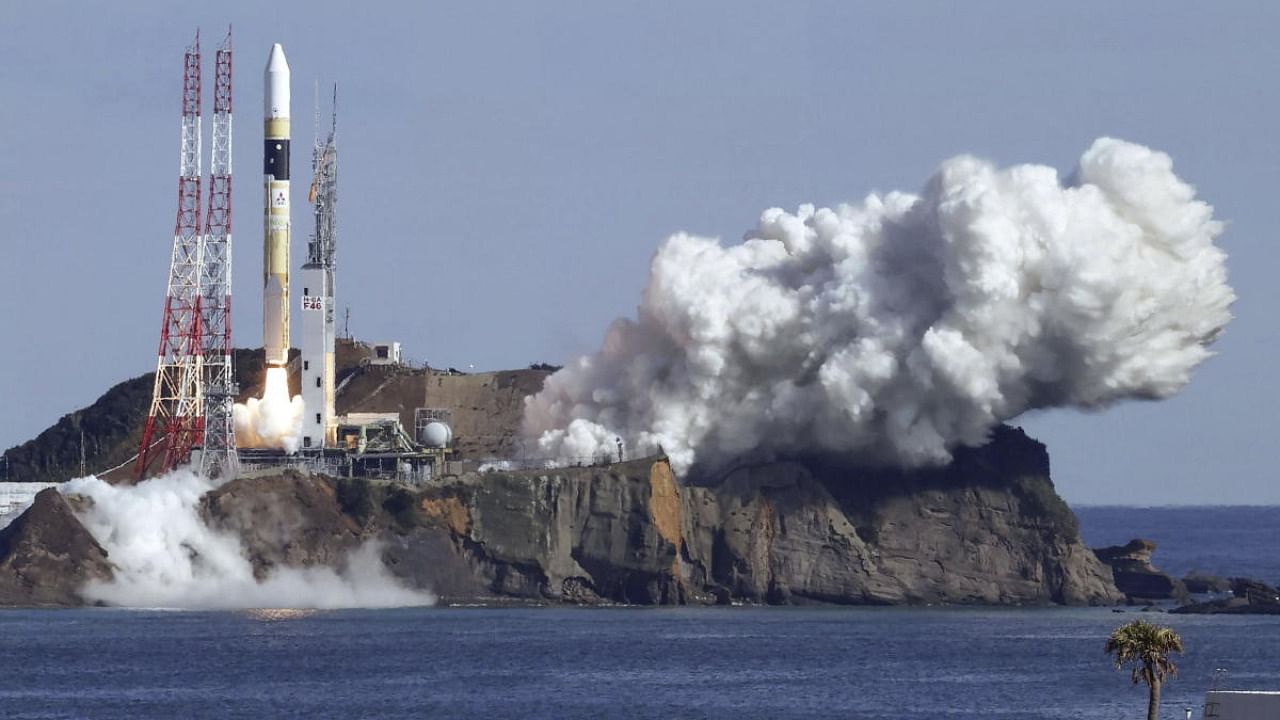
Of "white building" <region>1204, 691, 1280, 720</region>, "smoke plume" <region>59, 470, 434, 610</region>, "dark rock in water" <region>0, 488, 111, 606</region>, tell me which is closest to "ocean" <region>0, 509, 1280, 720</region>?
"dark rock in water" <region>0, 488, 111, 606</region>

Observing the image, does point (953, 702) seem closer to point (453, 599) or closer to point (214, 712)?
point (214, 712)

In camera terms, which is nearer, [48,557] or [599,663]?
[599,663]

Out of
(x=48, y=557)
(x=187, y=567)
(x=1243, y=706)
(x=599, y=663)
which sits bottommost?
(x=1243, y=706)

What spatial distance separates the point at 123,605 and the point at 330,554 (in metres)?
13.0

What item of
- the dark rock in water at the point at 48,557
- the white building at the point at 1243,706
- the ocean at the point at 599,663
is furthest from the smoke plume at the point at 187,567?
the white building at the point at 1243,706

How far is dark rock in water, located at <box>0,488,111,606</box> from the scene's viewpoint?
189 m

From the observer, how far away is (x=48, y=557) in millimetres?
189625

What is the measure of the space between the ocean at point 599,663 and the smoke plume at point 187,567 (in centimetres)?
340

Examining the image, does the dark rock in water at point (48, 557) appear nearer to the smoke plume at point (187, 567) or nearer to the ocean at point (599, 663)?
the smoke plume at point (187, 567)

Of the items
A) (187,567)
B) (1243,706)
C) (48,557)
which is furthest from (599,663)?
(1243,706)

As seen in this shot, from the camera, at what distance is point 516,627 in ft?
588

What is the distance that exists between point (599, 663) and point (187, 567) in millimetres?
44637

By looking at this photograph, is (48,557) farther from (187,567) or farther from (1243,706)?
(1243,706)

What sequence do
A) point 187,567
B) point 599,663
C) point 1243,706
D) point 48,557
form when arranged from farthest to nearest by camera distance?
point 187,567
point 48,557
point 599,663
point 1243,706
